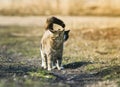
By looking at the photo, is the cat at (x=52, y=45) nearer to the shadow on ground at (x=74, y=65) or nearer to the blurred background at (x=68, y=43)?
the blurred background at (x=68, y=43)

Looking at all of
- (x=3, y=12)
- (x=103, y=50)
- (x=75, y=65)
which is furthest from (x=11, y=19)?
(x=75, y=65)

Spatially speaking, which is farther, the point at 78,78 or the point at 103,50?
the point at 103,50

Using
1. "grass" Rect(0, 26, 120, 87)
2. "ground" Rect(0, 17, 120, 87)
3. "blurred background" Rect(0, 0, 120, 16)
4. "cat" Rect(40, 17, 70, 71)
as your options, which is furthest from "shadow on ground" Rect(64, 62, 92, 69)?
"blurred background" Rect(0, 0, 120, 16)

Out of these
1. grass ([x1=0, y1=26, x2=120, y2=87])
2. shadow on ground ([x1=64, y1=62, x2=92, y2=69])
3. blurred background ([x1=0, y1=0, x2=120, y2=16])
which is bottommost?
shadow on ground ([x1=64, y1=62, x2=92, y2=69])

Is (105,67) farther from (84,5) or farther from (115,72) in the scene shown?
(84,5)

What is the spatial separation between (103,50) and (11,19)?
12.9 meters

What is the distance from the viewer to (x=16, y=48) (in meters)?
22.0

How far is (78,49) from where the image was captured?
68.3 ft

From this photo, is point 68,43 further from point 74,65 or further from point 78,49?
point 74,65

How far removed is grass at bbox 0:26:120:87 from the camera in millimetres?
15305

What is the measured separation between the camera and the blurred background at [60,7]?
29.5 metres

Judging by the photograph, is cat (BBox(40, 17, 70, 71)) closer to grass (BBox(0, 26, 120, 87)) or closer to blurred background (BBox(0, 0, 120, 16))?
grass (BBox(0, 26, 120, 87))

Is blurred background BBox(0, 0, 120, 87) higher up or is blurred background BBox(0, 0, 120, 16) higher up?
blurred background BBox(0, 0, 120, 16)

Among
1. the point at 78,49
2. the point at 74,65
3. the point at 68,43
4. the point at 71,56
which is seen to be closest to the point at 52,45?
the point at 74,65
